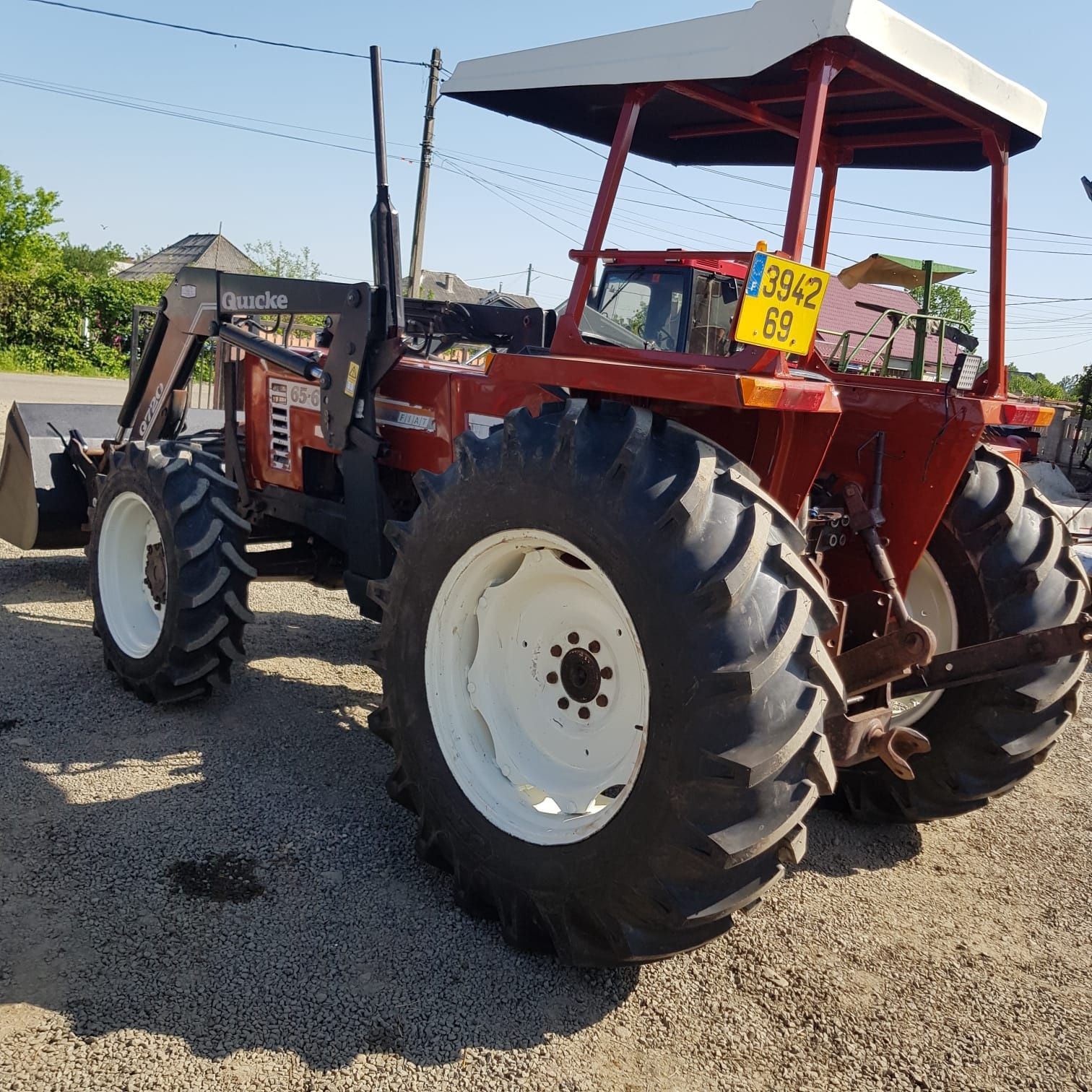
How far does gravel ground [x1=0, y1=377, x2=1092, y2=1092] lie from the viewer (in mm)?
2350

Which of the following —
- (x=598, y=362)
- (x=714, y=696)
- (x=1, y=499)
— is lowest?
(x=1, y=499)

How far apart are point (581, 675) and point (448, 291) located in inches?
458

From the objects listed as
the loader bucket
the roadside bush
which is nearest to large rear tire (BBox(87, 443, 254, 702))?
the loader bucket

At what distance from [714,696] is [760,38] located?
5.37 ft

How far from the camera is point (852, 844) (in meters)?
3.63

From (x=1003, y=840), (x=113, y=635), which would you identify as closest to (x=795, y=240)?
(x=1003, y=840)

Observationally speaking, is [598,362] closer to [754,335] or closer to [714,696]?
[754,335]

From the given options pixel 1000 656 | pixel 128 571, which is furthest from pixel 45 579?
pixel 1000 656

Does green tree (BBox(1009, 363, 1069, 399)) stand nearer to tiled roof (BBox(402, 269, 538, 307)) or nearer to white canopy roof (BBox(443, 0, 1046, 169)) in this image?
tiled roof (BBox(402, 269, 538, 307))

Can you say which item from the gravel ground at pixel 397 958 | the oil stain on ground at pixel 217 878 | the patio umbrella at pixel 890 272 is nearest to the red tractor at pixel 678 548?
the gravel ground at pixel 397 958

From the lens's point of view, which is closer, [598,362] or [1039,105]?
[598,362]

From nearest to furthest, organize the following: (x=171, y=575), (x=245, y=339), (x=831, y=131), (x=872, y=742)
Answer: (x=872, y=742), (x=831, y=131), (x=171, y=575), (x=245, y=339)

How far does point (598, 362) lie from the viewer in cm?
281

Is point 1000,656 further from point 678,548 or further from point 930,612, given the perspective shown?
point 678,548
